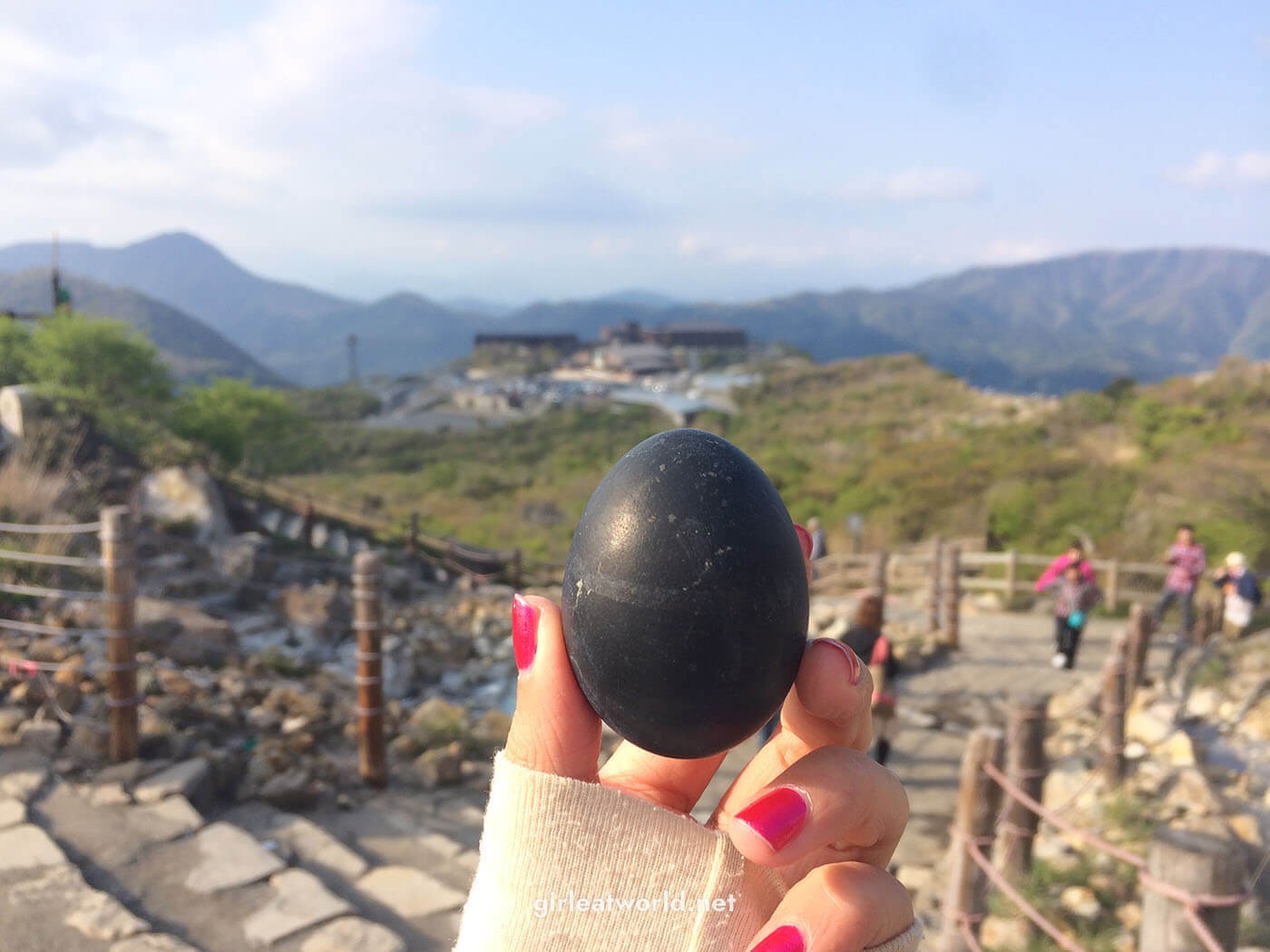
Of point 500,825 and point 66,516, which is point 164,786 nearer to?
point 500,825

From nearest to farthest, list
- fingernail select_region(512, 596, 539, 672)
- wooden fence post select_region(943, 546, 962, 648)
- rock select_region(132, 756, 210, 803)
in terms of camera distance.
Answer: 1. fingernail select_region(512, 596, 539, 672)
2. rock select_region(132, 756, 210, 803)
3. wooden fence post select_region(943, 546, 962, 648)

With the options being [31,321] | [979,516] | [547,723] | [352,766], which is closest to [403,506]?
[31,321]

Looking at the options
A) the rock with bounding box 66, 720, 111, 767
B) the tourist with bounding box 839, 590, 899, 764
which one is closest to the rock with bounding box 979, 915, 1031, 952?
the tourist with bounding box 839, 590, 899, 764

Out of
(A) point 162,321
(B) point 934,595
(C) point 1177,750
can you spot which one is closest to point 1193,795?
(C) point 1177,750

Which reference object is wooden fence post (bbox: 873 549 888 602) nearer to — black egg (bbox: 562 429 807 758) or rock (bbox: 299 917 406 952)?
rock (bbox: 299 917 406 952)

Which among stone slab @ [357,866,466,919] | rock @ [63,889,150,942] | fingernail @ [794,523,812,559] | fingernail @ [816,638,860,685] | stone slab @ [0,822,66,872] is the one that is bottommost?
stone slab @ [357,866,466,919]

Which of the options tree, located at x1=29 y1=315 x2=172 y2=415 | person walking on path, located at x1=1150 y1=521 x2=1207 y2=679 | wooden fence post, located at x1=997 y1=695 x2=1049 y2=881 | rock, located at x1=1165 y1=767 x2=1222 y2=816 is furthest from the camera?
tree, located at x1=29 y1=315 x2=172 y2=415

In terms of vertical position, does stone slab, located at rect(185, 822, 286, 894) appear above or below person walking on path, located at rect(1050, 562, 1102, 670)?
above

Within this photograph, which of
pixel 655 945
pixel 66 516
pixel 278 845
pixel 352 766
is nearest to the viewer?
pixel 655 945
